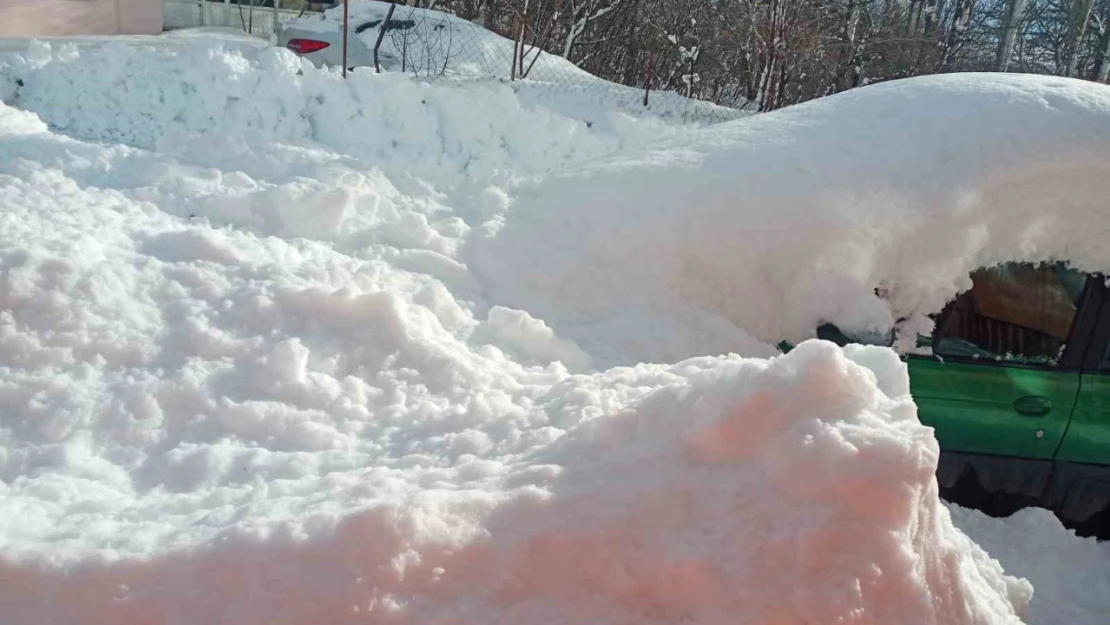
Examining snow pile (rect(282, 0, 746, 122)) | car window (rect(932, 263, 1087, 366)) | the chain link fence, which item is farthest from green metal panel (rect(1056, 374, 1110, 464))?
the chain link fence

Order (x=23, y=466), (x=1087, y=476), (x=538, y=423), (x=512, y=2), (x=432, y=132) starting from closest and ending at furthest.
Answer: (x=23, y=466) < (x=538, y=423) < (x=1087, y=476) < (x=432, y=132) < (x=512, y=2)

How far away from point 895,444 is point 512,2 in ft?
36.3

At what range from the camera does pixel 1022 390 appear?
367cm

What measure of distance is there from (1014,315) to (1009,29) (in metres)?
19.0

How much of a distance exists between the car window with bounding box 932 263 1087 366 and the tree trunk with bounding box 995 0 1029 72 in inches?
723

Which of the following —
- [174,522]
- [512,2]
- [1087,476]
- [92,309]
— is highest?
[512,2]

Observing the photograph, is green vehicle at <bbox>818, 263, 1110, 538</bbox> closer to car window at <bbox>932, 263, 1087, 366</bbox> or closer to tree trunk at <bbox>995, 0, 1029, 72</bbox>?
car window at <bbox>932, 263, 1087, 366</bbox>

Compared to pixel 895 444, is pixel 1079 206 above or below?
above

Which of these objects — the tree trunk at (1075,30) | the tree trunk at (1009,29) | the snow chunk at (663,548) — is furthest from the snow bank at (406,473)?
the tree trunk at (1075,30)

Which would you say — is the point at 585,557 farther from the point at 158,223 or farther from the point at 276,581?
the point at 158,223

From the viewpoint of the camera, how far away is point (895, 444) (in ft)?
6.96

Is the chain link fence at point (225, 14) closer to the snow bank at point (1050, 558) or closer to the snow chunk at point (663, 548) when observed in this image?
the snow bank at point (1050, 558)

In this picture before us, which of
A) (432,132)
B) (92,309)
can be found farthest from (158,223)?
(432,132)

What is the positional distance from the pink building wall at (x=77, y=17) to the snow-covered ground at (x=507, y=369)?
37.1ft
